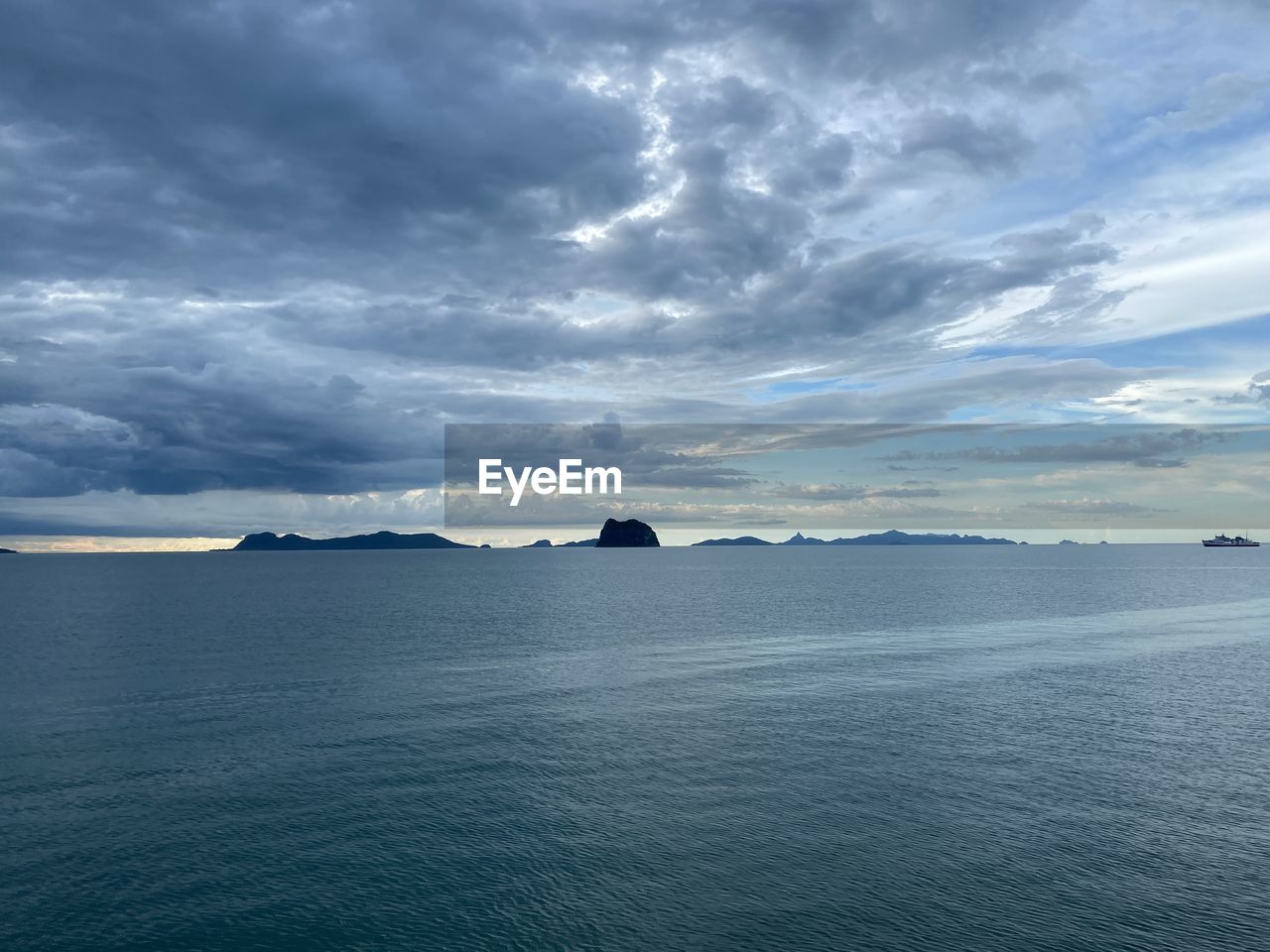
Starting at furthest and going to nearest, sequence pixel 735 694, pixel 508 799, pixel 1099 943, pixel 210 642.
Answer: pixel 210 642 → pixel 735 694 → pixel 508 799 → pixel 1099 943

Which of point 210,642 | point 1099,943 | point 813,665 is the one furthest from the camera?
point 210,642

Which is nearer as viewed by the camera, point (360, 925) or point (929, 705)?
point (360, 925)

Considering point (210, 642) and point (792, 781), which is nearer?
point (792, 781)

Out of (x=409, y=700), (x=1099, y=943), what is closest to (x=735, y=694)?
(x=409, y=700)

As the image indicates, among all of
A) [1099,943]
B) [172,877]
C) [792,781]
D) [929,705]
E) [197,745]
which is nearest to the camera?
[1099,943]

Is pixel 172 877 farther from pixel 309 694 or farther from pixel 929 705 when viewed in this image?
pixel 929 705

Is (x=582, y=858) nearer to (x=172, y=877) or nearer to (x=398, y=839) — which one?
(x=398, y=839)

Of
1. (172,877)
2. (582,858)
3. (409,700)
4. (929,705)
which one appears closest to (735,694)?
(929,705)
